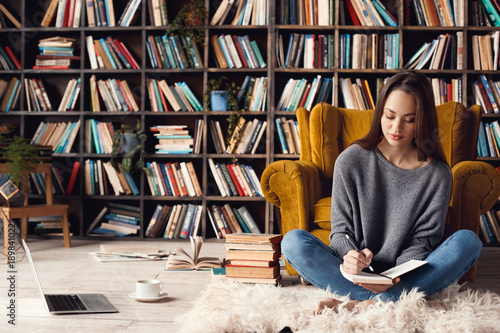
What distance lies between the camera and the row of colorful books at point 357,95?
12.4 feet

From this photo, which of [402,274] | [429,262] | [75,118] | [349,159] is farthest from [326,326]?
[75,118]

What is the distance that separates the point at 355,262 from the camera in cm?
168

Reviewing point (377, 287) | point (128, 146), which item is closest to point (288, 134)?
point (128, 146)

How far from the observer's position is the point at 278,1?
3.98 meters

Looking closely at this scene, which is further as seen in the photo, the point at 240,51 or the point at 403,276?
the point at 240,51

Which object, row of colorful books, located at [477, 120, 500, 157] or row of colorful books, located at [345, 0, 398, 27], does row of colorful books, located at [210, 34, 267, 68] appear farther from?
row of colorful books, located at [477, 120, 500, 157]

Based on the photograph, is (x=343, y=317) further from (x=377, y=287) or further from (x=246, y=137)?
(x=246, y=137)

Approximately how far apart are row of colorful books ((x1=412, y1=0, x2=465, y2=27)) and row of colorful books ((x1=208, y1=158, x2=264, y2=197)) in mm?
1703

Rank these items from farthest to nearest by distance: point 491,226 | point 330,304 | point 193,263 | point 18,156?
point 491,226, point 18,156, point 193,263, point 330,304

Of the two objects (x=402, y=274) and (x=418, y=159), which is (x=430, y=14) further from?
(x=402, y=274)

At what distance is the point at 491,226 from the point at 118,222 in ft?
9.20

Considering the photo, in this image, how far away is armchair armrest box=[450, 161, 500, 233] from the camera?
2.36 m

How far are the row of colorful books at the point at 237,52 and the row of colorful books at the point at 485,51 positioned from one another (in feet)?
5.15

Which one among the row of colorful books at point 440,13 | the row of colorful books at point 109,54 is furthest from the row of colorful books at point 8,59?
the row of colorful books at point 440,13
